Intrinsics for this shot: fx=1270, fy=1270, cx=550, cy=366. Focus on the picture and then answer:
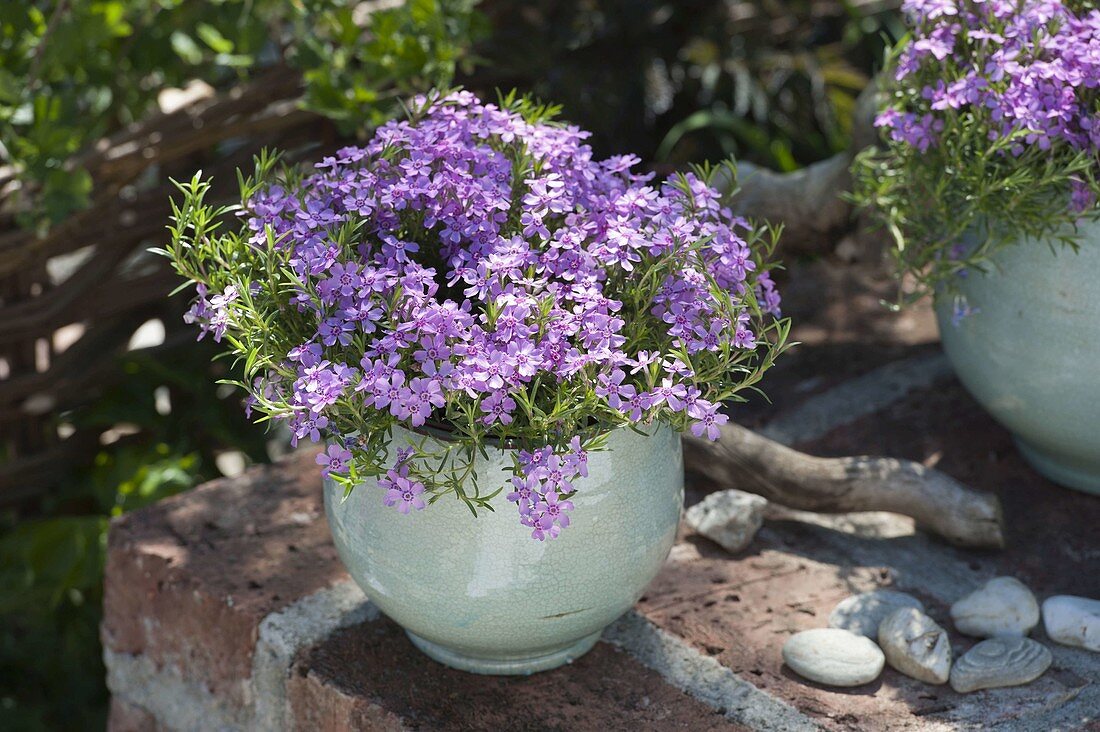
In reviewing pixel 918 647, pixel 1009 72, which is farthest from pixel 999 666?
pixel 1009 72

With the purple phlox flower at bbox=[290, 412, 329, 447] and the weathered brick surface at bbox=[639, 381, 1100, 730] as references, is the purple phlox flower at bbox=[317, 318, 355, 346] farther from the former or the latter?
the weathered brick surface at bbox=[639, 381, 1100, 730]

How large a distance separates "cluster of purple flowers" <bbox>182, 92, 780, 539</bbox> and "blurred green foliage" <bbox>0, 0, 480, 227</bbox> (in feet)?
1.95

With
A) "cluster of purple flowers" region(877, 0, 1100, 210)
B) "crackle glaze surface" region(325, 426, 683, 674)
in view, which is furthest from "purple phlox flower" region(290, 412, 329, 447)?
"cluster of purple flowers" region(877, 0, 1100, 210)

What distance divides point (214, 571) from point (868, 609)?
82 cm

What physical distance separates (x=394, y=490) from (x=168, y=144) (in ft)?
4.10

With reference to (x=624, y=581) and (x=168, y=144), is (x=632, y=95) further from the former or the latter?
(x=624, y=581)

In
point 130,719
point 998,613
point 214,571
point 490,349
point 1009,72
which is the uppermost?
point 1009,72

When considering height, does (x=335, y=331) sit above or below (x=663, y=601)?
above

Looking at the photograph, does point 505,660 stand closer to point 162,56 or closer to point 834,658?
point 834,658

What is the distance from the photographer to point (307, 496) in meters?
1.81

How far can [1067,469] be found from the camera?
1815 mm

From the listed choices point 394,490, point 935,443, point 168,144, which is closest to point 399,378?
point 394,490

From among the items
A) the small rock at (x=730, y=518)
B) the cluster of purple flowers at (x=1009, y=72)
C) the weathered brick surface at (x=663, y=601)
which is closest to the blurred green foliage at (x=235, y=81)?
the cluster of purple flowers at (x=1009, y=72)

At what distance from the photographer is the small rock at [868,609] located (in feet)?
4.98
